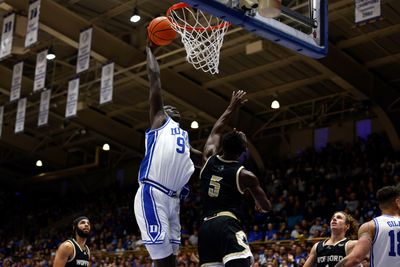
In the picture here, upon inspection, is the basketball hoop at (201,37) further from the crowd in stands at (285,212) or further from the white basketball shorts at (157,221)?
the crowd in stands at (285,212)

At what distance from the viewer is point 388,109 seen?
70.5 ft

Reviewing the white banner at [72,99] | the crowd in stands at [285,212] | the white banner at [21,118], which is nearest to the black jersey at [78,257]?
the crowd in stands at [285,212]

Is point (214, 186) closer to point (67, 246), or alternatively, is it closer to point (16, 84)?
point (67, 246)

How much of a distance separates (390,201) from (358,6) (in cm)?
770

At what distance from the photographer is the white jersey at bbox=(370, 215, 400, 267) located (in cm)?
525

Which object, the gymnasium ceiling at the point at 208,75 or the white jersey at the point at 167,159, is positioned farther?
the gymnasium ceiling at the point at 208,75

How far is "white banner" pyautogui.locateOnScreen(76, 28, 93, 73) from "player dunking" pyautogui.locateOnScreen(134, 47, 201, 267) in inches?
436

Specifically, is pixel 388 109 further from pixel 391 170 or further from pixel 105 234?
pixel 105 234

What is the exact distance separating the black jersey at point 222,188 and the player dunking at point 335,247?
5.59 feet

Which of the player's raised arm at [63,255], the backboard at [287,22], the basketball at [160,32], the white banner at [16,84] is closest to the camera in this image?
the basketball at [160,32]

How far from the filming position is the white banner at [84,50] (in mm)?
16500

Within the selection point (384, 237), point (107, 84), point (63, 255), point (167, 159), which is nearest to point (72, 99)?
point (107, 84)

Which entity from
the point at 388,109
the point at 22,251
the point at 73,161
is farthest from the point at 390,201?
the point at 73,161

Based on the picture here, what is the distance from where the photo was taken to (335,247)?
21.5 feet
